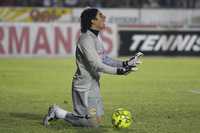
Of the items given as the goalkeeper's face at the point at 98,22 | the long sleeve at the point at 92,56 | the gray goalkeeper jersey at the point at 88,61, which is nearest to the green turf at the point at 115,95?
the gray goalkeeper jersey at the point at 88,61

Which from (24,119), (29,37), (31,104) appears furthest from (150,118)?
(29,37)

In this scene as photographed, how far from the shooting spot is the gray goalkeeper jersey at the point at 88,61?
1105 cm

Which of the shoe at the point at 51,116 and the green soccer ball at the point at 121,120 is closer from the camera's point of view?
the green soccer ball at the point at 121,120

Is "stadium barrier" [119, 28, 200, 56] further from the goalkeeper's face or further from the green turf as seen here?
the goalkeeper's face

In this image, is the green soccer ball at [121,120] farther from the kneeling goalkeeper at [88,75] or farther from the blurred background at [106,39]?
the blurred background at [106,39]

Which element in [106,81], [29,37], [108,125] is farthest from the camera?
[29,37]

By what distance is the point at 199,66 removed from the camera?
2830 cm

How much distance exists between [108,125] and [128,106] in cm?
293

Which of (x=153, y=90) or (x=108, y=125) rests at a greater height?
(x=108, y=125)

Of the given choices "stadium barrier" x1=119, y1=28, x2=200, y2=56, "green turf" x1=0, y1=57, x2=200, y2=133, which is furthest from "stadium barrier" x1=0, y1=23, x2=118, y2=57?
"green turf" x1=0, y1=57, x2=200, y2=133

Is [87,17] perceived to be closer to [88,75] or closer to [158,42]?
[88,75]

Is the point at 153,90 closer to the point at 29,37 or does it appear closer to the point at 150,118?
the point at 150,118

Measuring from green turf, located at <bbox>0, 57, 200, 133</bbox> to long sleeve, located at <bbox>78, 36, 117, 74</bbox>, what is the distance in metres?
0.97

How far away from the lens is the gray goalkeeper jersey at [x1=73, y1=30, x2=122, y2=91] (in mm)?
11055
